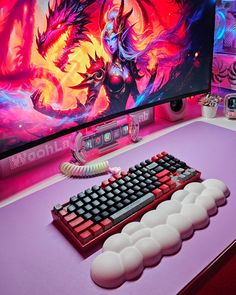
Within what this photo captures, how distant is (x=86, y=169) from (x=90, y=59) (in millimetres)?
289

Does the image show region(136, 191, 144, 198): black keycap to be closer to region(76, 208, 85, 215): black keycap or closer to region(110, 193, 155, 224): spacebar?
region(110, 193, 155, 224): spacebar

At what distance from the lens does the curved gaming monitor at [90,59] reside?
0.70m

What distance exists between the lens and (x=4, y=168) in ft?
2.81

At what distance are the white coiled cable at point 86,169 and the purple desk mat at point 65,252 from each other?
2cm

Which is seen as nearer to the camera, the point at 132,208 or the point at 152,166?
the point at 132,208

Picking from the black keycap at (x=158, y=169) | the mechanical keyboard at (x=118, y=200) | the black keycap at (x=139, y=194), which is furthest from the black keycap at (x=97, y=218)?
the black keycap at (x=158, y=169)

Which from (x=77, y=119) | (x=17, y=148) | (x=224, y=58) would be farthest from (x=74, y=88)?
(x=224, y=58)

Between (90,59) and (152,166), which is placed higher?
(90,59)

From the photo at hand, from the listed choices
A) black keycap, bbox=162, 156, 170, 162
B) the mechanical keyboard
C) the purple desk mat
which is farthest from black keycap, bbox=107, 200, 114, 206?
black keycap, bbox=162, 156, 170, 162

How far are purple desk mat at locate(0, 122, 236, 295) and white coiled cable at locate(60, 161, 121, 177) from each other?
0.02 m

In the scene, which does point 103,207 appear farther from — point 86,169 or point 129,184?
point 86,169

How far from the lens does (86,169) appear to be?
2.76 ft

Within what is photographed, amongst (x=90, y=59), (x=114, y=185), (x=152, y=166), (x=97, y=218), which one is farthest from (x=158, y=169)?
(x=90, y=59)

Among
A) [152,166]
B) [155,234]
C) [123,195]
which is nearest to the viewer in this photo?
[155,234]
